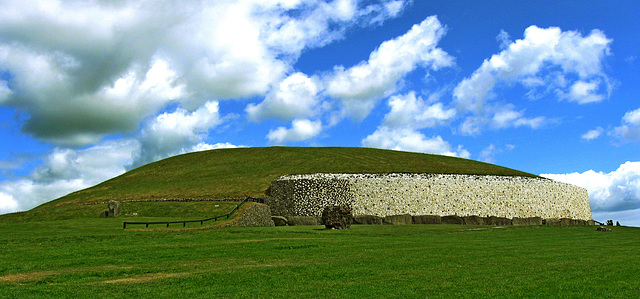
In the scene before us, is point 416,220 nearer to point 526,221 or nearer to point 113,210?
point 526,221

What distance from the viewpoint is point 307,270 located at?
49.6 feet

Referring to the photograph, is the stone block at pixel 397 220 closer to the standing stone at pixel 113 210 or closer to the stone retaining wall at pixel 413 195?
the stone retaining wall at pixel 413 195

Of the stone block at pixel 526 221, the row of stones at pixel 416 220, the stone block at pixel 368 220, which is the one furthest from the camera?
the stone block at pixel 526 221

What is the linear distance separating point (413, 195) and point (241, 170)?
93.4ft

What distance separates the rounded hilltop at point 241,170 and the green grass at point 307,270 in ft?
117

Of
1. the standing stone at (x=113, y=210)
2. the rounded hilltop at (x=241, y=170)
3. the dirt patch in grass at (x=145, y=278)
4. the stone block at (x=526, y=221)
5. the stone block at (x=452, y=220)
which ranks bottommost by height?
the dirt patch in grass at (x=145, y=278)

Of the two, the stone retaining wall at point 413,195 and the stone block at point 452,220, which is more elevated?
the stone retaining wall at point 413,195

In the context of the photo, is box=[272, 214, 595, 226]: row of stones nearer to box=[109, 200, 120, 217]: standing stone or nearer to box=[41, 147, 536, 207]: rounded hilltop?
box=[41, 147, 536, 207]: rounded hilltop

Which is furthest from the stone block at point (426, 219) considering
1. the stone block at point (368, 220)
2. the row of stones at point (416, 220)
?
the stone block at point (368, 220)

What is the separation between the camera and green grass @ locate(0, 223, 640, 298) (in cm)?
1159

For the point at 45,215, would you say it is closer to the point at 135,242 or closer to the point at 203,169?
the point at 203,169

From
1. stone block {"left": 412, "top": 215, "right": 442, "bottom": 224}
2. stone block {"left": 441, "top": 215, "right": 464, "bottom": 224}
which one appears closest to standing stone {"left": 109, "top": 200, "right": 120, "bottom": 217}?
stone block {"left": 412, "top": 215, "right": 442, "bottom": 224}

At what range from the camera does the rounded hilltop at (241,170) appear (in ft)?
201

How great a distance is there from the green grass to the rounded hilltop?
3556cm
